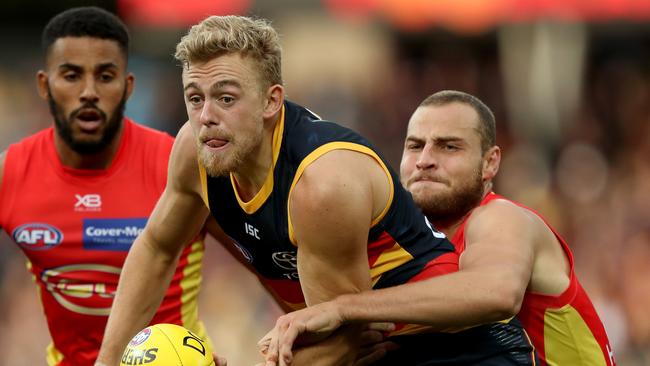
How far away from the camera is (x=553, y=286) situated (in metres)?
6.59

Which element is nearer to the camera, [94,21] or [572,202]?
[94,21]

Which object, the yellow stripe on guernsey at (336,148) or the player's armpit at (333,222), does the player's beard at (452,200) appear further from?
the player's armpit at (333,222)

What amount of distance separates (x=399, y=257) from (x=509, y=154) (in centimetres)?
1174

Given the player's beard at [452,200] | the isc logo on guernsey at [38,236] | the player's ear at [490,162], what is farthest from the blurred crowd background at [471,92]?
the player's beard at [452,200]

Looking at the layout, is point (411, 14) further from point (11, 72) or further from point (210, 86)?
point (210, 86)

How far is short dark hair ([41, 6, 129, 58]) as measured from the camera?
25.5 ft

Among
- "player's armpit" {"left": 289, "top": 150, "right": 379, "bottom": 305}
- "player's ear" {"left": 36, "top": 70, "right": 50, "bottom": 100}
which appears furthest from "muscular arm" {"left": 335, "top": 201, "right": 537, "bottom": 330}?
"player's ear" {"left": 36, "top": 70, "right": 50, "bottom": 100}

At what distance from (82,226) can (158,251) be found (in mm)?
1094

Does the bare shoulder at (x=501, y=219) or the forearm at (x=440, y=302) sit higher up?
the bare shoulder at (x=501, y=219)

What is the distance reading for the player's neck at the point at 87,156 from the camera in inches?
309

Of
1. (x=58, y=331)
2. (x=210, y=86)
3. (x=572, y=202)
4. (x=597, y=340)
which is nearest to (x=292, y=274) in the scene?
(x=210, y=86)

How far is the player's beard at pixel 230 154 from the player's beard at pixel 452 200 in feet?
4.36

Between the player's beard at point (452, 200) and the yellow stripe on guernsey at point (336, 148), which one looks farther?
the player's beard at point (452, 200)

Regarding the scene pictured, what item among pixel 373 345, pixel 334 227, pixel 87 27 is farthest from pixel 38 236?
pixel 334 227
